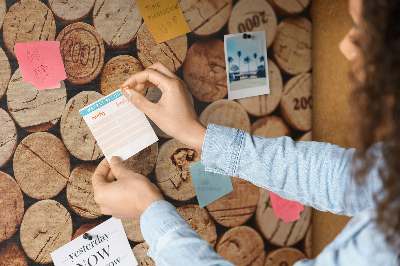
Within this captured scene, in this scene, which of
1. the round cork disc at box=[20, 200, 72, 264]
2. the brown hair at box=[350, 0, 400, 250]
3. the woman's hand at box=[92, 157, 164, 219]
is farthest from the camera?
the round cork disc at box=[20, 200, 72, 264]

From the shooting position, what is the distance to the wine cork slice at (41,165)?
2.43 ft

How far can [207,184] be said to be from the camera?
917 millimetres

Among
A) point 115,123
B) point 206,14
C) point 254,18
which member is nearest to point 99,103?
point 115,123

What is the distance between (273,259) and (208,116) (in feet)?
1.81

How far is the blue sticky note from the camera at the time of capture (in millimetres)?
899

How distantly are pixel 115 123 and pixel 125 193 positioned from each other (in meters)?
0.19

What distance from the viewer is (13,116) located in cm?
73

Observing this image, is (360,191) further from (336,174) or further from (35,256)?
(35,256)

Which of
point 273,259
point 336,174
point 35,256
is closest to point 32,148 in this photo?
point 35,256

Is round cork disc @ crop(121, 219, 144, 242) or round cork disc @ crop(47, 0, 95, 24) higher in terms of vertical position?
round cork disc @ crop(47, 0, 95, 24)

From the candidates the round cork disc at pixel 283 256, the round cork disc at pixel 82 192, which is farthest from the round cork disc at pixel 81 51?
the round cork disc at pixel 283 256

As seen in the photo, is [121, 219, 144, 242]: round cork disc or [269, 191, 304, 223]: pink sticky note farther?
[269, 191, 304, 223]: pink sticky note

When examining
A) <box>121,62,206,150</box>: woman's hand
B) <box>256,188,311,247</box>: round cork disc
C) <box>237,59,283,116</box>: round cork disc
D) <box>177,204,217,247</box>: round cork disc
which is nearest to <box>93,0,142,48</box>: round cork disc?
<box>121,62,206,150</box>: woman's hand

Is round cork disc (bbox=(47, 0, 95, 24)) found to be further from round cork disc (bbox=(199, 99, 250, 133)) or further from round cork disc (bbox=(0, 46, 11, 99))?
round cork disc (bbox=(199, 99, 250, 133))
